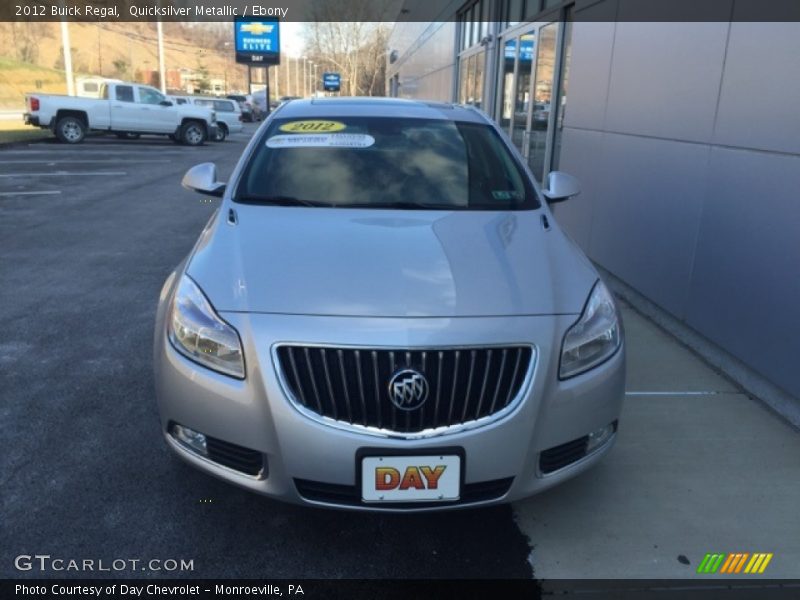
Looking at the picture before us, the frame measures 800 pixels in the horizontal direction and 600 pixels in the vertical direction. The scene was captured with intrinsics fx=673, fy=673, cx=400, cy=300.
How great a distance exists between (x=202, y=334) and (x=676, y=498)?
85.2 inches

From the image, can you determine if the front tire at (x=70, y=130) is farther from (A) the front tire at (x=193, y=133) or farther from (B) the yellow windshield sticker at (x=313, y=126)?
(B) the yellow windshield sticker at (x=313, y=126)

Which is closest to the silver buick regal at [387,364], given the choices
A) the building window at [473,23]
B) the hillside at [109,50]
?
the building window at [473,23]

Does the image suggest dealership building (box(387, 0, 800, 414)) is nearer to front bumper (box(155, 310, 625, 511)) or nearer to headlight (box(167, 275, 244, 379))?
front bumper (box(155, 310, 625, 511))

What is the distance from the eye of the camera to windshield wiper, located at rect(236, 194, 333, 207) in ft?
11.0

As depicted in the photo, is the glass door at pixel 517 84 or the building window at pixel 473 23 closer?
the glass door at pixel 517 84

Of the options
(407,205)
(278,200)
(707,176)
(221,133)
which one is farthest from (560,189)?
(221,133)

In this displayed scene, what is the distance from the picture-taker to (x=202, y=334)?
2455 mm

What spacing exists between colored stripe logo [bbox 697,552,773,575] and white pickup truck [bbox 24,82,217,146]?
21.6 m

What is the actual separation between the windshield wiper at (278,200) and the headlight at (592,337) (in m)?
1.42

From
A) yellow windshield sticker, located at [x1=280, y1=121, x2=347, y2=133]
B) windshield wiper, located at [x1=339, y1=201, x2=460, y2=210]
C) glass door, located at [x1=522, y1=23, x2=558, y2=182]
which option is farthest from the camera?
glass door, located at [x1=522, y1=23, x2=558, y2=182]

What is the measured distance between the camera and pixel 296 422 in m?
2.24

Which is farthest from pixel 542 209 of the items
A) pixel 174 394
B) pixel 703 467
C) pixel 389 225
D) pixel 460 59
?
pixel 460 59

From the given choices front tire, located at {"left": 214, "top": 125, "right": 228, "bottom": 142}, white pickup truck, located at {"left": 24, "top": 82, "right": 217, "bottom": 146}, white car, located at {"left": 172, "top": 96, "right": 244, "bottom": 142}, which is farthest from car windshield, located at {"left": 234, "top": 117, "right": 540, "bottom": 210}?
white car, located at {"left": 172, "top": 96, "right": 244, "bottom": 142}

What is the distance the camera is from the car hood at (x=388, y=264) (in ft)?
8.04
